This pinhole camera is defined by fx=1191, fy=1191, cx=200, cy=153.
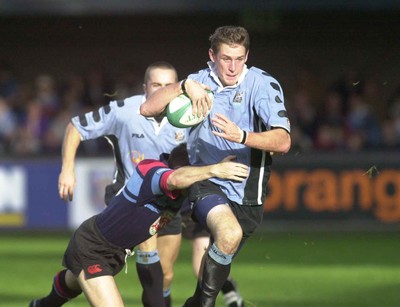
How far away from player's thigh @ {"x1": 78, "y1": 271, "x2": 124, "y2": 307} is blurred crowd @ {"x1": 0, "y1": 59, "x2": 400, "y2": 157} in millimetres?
9575

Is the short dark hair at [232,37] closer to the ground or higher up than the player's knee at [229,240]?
higher up

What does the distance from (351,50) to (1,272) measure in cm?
1110

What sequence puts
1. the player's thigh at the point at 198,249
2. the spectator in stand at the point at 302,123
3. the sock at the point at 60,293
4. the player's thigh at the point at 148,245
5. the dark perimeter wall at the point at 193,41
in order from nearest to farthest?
the sock at the point at 60,293 → the player's thigh at the point at 148,245 → the player's thigh at the point at 198,249 → the spectator in stand at the point at 302,123 → the dark perimeter wall at the point at 193,41

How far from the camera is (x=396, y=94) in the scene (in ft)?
68.5

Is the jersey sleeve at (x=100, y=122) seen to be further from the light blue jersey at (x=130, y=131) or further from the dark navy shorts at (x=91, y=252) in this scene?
the dark navy shorts at (x=91, y=252)

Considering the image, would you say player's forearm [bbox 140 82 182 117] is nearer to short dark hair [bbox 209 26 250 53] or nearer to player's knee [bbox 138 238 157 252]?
short dark hair [bbox 209 26 250 53]

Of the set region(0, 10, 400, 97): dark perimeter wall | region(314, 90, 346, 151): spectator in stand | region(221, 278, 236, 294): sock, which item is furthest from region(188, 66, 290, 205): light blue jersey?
region(0, 10, 400, 97): dark perimeter wall

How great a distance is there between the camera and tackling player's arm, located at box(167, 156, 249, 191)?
7992 mm

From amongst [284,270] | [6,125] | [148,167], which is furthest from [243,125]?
[6,125]

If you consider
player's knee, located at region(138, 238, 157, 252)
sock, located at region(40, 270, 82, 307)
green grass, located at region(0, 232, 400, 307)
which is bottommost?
green grass, located at region(0, 232, 400, 307)

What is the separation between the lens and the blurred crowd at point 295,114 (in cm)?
1880

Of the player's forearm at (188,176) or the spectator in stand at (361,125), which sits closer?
the player's forearm at (188,176)

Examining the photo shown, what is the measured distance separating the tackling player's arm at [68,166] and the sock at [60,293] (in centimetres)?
70

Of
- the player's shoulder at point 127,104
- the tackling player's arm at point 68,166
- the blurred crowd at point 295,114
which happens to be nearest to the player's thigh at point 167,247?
the tackling player's arm at point 68,166
